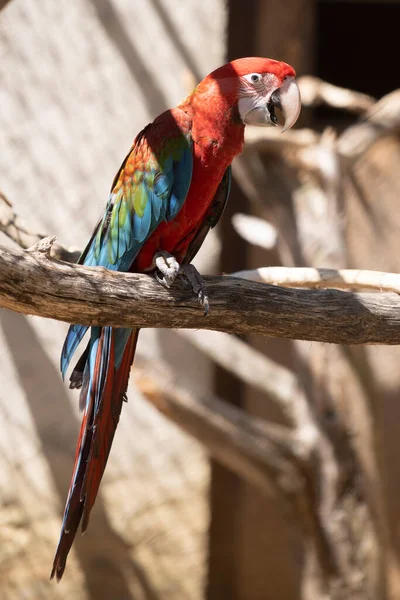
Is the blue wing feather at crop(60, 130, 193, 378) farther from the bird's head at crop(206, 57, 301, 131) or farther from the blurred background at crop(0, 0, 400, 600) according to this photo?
the blurred background at crop(0, 0, 400, 600)

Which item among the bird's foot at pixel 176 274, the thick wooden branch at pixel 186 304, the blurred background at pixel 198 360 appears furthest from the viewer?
the blurred background at pixel 198 360

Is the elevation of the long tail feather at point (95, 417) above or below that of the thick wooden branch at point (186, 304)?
below

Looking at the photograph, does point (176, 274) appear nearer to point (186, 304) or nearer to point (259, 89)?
point (186, 304)

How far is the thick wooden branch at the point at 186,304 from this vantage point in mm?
1329

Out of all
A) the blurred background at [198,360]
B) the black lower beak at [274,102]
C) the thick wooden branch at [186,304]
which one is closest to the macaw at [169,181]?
the black lower beak at [274,102]

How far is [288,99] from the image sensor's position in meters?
1.67

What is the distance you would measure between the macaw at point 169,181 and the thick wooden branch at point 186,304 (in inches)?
5.2

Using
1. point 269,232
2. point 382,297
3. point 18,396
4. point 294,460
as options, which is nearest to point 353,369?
point 294,460

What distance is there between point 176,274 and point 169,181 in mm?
221

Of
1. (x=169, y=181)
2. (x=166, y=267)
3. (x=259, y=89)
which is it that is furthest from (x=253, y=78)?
(x=166, y=267)

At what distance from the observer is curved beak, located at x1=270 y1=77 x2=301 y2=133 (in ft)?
5.49

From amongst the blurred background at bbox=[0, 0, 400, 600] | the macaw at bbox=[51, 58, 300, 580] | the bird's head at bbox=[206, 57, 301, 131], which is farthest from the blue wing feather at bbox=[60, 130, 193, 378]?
the blurred background at bbox=[0, 0, 400, 600]

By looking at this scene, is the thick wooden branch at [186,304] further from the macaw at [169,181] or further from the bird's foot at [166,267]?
the macaw at [169,181]

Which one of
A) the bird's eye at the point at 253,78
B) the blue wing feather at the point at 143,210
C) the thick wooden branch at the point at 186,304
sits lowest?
the thick wooden branch at the point at 186,304
